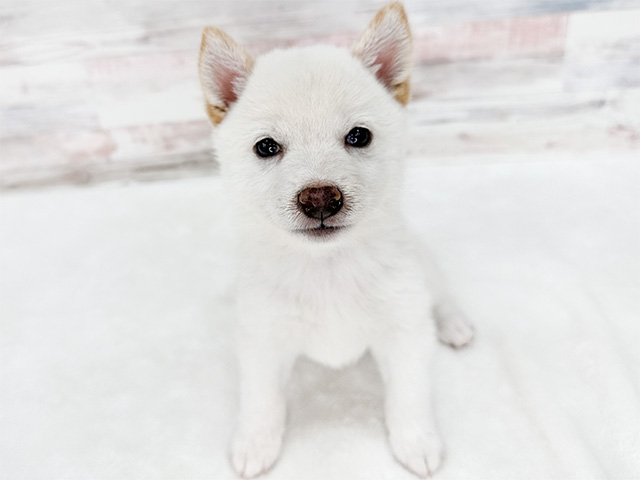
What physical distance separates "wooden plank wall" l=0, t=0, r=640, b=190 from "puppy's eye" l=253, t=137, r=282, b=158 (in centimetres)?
127

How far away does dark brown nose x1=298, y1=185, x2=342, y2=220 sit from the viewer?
1.35 m

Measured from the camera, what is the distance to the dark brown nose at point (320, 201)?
1347 mm

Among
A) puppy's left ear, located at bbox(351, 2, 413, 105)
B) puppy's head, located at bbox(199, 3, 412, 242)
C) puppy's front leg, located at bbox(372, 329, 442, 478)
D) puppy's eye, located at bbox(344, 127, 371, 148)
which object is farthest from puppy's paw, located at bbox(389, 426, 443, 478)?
puppy's left ear, located at bbox(351, 2, 413, 105)

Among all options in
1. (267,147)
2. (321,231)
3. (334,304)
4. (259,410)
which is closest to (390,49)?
(267,147)

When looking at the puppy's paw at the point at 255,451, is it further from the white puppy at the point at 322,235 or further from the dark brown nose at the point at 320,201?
the dark brown nose at the point at 320,201

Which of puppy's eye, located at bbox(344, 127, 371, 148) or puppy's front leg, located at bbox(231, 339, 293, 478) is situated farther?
puppy's front leg, located at bbox(231, 339, 293, 478)

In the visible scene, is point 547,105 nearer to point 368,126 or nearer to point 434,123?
point 434,123

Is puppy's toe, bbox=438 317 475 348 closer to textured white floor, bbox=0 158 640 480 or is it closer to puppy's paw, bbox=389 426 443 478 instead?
textured white floor, bbox=0 158 640 480

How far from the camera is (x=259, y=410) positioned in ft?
5.42

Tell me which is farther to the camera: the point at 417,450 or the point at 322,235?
the point at 417,450

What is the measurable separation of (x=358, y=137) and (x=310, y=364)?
818 mm

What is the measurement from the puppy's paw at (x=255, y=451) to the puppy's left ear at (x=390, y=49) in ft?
3.32

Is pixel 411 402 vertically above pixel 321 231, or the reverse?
pixel 321 231

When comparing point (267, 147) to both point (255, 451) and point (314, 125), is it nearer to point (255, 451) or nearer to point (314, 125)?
point (314, 125)
